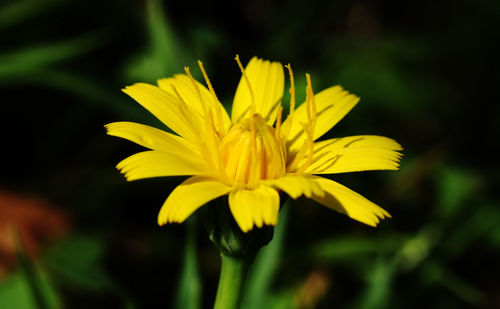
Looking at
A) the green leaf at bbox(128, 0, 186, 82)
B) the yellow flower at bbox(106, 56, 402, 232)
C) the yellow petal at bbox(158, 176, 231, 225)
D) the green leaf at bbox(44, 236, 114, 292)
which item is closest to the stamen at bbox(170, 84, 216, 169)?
the yellow flower at bbox(106, 56, 402, 232)

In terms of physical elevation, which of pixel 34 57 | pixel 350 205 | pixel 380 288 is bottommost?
pixel 380 288

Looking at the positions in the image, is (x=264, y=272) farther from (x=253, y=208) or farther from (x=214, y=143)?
(x=253, y=208)

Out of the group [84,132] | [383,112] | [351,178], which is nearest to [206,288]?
[351,178]

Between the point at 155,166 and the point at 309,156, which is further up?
the point at 155,166

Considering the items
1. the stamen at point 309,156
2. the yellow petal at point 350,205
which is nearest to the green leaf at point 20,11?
the stamen at point 309,156

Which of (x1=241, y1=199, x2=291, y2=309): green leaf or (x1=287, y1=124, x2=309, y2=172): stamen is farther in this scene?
(x1=241, y1=199, x2=291, y2=309): green leaf

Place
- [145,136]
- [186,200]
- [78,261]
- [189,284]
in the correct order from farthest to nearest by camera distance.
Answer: [78,261] < [189,284] < [145,136] < [186,200]

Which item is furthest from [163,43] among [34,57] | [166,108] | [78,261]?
[166,108]

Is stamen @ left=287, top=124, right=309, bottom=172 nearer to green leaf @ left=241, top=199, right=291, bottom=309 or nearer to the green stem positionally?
the green stem
